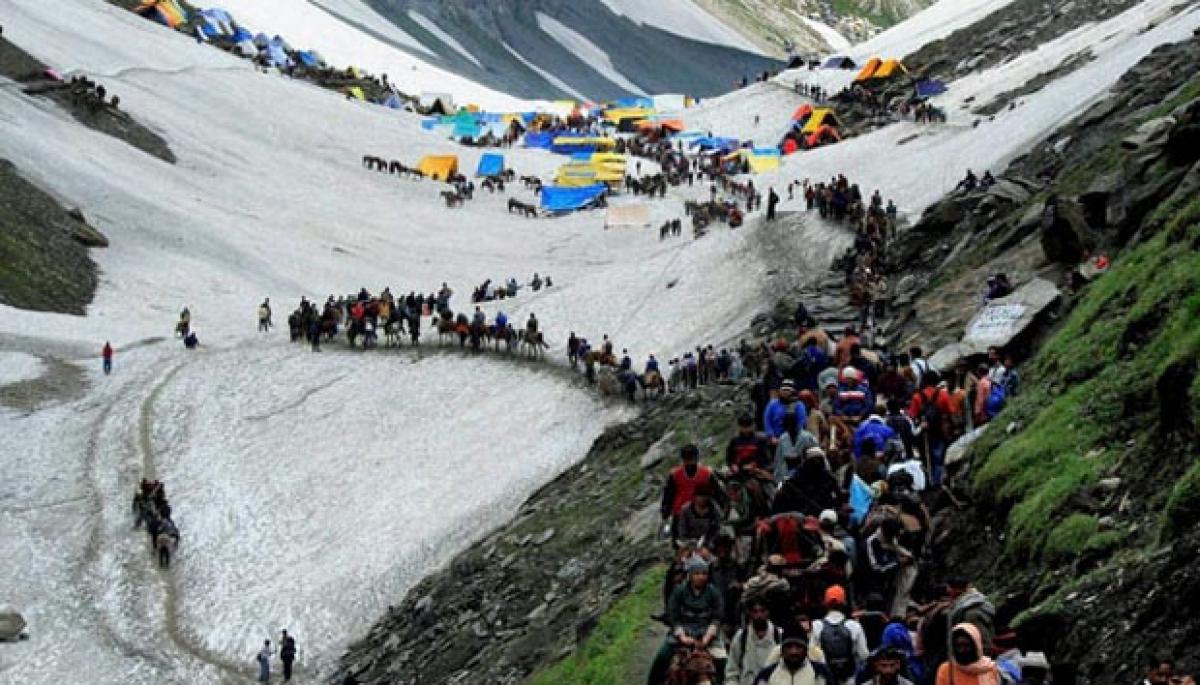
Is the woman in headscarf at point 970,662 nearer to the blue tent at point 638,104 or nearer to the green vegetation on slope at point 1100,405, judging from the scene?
the green vegetation on slope at point 1100,405

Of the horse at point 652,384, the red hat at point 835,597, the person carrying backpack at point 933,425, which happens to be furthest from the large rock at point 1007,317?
the horse at point 652,384

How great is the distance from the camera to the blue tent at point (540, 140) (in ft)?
334

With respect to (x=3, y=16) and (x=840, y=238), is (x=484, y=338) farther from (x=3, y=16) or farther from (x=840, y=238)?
(x=3, y=16)

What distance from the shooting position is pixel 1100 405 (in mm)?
15508

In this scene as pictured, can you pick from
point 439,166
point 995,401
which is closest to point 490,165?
point 439,166

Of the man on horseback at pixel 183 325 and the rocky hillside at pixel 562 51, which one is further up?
the rocky hillside at pixel 562 51

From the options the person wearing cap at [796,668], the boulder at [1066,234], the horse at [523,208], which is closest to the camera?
the person wearing cap at [796,668]

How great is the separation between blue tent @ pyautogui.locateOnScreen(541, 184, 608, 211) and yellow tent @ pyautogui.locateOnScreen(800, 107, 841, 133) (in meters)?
13.2

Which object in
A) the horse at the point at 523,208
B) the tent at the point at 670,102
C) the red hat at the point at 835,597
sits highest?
the tent at the point at 670,102

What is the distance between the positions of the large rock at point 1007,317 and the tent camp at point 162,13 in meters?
96.1

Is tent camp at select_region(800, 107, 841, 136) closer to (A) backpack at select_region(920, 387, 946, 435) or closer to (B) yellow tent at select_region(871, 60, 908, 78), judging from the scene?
(B) yellow tent at select_region(871, 60, 908, 78)

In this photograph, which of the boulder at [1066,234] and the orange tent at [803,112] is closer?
the boulder at [1066,234]

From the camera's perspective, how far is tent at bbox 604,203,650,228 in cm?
7288

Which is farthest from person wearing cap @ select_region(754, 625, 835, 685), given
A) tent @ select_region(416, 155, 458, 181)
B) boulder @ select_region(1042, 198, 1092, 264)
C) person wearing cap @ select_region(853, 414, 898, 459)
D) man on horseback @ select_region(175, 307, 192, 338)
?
tent @ select_region(416, 155, 458, 181)
